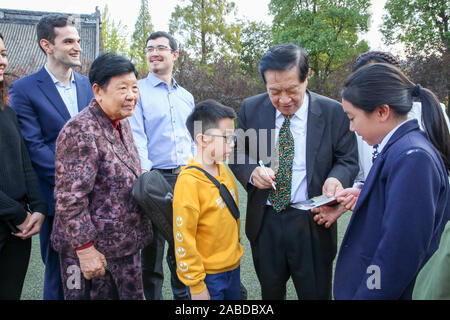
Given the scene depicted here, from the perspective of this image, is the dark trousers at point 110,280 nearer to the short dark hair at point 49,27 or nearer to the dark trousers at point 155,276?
the dark trousers at point 155,276

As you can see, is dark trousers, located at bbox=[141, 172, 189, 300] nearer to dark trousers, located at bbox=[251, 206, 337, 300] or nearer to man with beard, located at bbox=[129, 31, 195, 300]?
man with beard, located at bbox=[129, 31, 195, 300]

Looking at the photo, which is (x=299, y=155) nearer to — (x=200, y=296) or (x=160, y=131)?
(x=200, y=296)

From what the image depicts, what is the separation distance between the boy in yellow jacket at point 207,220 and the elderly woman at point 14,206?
1.01 metres

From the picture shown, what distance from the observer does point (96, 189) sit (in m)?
1.95

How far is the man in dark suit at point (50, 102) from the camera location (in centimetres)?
248

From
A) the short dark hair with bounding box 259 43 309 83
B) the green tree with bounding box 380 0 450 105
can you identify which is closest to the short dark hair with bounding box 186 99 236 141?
the short dark hair with bounding box 259 43 309 83

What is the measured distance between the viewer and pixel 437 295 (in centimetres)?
104

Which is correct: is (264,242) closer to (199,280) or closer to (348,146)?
(199,280)

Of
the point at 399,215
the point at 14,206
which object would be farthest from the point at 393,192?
the point at 14,206

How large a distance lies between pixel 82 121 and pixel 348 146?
161 cm

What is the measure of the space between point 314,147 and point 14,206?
6.17 feet

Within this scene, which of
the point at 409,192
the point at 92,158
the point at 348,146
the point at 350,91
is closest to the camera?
the point at 409,192

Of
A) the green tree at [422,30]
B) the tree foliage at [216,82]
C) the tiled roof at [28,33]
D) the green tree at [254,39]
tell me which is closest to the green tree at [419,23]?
the green tree at [422,30]
